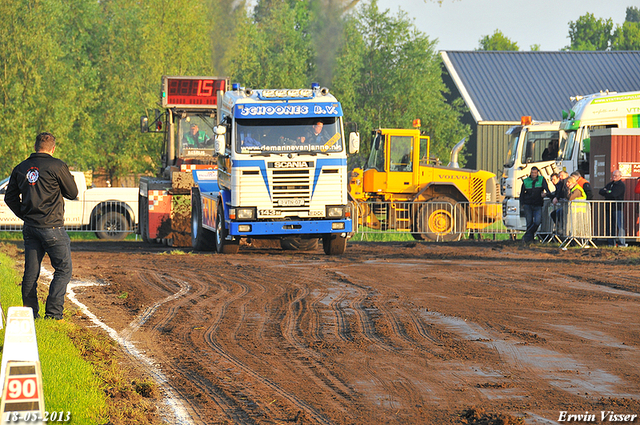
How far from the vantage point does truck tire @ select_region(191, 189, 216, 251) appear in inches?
823

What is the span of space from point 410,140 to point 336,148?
8.07 meters

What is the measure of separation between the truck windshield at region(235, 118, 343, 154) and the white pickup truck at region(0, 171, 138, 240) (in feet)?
30.6

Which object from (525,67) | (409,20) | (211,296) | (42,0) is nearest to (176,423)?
(211,296)

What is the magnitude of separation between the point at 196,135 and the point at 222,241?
5.51 meters

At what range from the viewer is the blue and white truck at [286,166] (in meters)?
18.1

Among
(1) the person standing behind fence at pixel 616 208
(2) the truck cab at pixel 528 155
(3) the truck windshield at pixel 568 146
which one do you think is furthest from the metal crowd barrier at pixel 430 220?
(1) the person standing behind fence at pixel 616 208

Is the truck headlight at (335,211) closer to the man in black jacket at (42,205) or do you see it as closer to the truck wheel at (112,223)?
the man in black jacket at (42,205)

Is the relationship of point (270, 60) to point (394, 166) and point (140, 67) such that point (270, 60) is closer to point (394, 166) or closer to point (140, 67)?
point (140, 67)

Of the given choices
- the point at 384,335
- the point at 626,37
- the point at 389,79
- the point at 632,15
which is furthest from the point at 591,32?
the point at 384,335

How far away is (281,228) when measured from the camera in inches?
715

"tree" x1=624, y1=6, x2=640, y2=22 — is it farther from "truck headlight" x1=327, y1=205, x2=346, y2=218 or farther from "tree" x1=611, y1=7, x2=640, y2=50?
"truck headlight" x1=327, y1=205, x2=346, y2=218

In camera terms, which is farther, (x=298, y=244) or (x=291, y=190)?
(x=298, y=244)

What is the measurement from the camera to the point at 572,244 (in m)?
21.7

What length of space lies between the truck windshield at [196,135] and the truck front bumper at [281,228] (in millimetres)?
5919
